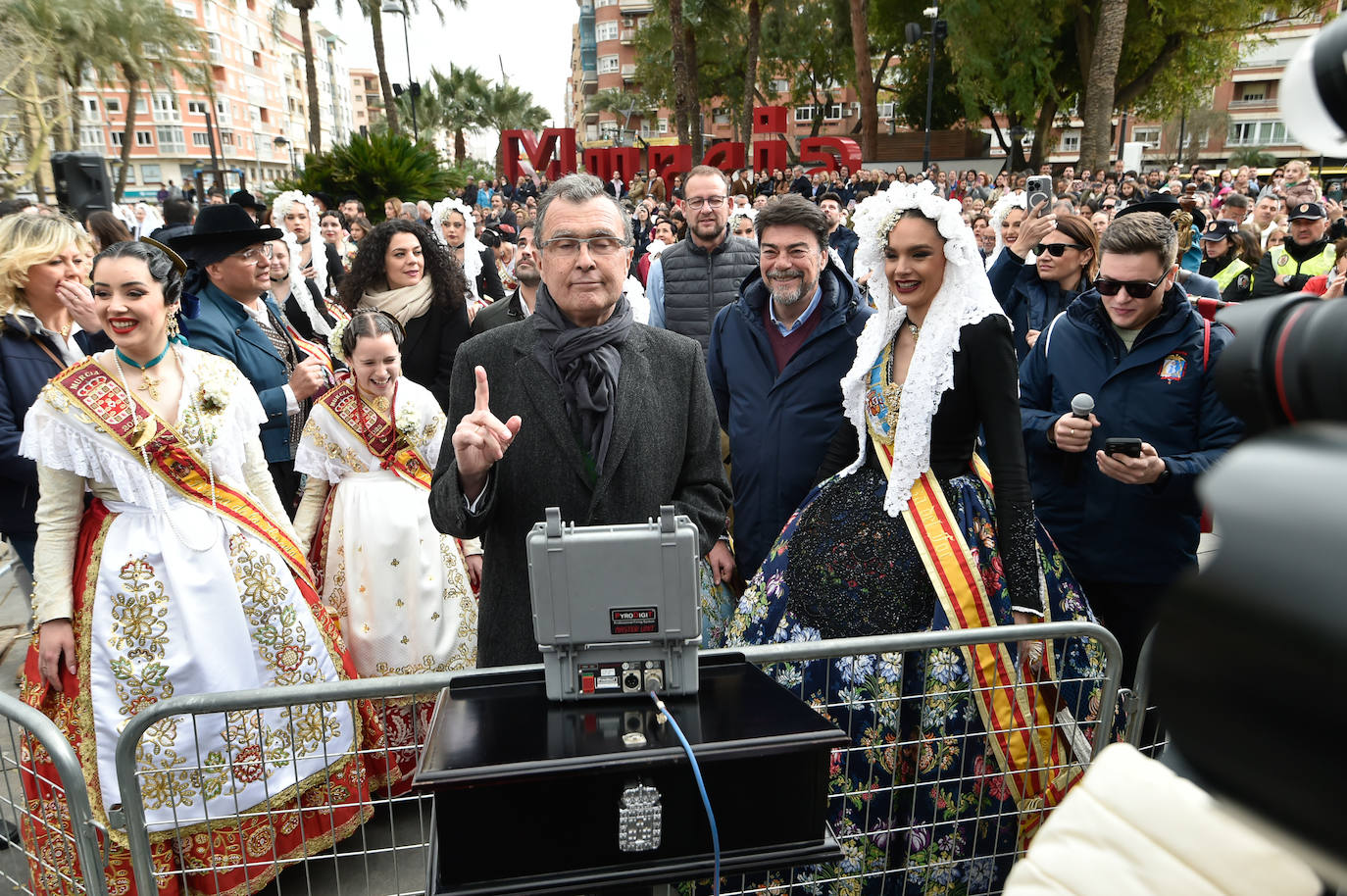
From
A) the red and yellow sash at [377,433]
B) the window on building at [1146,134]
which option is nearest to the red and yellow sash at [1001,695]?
the red and yellow sash at [377,433]

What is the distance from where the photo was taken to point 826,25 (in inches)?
1598

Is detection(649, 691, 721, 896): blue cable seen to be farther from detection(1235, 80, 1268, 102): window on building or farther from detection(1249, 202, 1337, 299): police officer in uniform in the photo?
detection(1235, 80, 1268, 102): window on building

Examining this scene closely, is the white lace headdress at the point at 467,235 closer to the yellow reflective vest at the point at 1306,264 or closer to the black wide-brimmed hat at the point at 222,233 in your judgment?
the black wide-brimmed hat at the point at 222,233

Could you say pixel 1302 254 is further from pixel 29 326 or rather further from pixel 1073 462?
pixel 29 326

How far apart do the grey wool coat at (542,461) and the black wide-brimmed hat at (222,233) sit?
219 cm

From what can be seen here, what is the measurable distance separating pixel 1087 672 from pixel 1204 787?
2239 millimetres

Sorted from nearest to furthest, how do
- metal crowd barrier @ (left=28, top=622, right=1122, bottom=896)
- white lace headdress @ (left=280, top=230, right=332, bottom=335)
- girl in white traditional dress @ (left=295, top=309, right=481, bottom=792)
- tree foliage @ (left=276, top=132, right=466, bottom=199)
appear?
1. metal crowd barrier @ (left=28, top=622, right=1122, bottom=896)
2. girl in white traditional dress @ (left=295, top=309, right=481, bottom=792)
3. white lace headdress @ (left=280, top=230, right=332, bottom=335)
4. tree foliage @ (left=276, top=132, right=466, bottom=199)

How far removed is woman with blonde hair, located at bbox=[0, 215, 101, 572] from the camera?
319cm

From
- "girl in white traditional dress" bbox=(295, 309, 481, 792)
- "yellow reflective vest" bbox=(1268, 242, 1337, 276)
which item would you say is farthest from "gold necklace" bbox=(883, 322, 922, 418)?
"yellow reflective vest" bbox=(1268, 242, 1337, 276)

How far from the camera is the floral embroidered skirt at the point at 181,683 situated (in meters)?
2.67

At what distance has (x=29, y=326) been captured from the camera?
10.8ft

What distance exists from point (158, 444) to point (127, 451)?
0.08 meters

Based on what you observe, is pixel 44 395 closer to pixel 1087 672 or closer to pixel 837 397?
pixel 837 397

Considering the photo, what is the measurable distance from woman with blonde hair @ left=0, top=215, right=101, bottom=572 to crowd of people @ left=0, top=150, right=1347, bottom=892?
12mm
